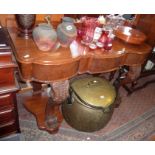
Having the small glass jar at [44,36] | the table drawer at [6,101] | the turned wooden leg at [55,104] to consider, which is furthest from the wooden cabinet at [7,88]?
the turned wooden leg at [55,104]

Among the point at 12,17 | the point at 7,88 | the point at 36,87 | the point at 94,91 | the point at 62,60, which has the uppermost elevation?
the point at 12,17

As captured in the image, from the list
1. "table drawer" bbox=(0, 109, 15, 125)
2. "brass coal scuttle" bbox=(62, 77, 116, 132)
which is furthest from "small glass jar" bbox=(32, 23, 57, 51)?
"brass coal scuttle" bbox=(62, 77, 116, 132)

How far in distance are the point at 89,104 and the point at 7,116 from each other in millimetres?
831

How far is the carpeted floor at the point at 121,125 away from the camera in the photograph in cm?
210

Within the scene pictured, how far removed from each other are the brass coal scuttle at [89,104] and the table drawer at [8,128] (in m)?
0.65

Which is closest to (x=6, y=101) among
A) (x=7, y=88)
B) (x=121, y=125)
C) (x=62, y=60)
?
(x=7, y=88)

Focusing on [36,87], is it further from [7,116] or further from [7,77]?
[7,77]

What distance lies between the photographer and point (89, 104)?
1.90 meters

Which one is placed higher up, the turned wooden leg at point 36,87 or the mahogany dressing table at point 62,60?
the mahogany dressing table at point 62,60

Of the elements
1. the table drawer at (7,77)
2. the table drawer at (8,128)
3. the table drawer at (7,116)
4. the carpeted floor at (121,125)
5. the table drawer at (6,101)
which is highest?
the table drawer at (7,77)

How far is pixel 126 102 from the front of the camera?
273 cm

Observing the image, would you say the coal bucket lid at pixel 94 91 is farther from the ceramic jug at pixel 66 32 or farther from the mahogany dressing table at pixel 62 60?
the ceramic jug at pixel 66 32

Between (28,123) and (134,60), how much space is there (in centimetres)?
148

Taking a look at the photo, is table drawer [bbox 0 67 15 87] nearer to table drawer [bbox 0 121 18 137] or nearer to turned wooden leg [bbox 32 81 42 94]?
table drawer [bbox 0 121 18 137]
